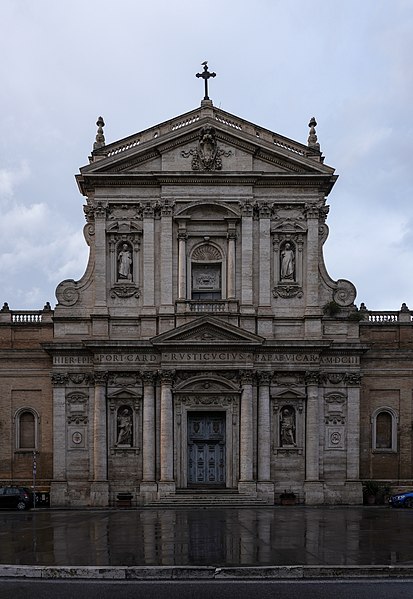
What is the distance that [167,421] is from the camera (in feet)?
119

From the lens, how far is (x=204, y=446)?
122 ft

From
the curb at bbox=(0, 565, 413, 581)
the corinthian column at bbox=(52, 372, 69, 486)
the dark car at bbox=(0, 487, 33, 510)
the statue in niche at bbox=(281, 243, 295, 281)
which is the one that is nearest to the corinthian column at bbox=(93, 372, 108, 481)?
the corinthian column at bbox=(52, 372, 69, 486)

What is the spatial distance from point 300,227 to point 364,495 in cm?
1331

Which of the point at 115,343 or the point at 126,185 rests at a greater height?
the point at 126,185

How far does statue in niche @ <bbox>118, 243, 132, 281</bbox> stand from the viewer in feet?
124

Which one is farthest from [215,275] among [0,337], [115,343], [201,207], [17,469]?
[17,469]

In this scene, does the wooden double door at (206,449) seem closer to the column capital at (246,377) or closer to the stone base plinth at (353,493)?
the column capital at (246,377)

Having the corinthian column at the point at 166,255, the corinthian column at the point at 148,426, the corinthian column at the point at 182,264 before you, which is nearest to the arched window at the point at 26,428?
the corinthian column at the point at 148,426

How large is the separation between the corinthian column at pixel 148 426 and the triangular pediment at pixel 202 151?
10101mm

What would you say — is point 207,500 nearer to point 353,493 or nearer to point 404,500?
point 353,493

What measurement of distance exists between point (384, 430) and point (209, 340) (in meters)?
10.3

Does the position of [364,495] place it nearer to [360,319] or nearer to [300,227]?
[360,319]

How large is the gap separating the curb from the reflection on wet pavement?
0.67 m

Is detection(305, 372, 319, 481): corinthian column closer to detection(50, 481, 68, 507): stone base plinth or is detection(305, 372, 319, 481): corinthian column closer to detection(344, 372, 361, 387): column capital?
detection(344, 372, 361, 387): column capital
